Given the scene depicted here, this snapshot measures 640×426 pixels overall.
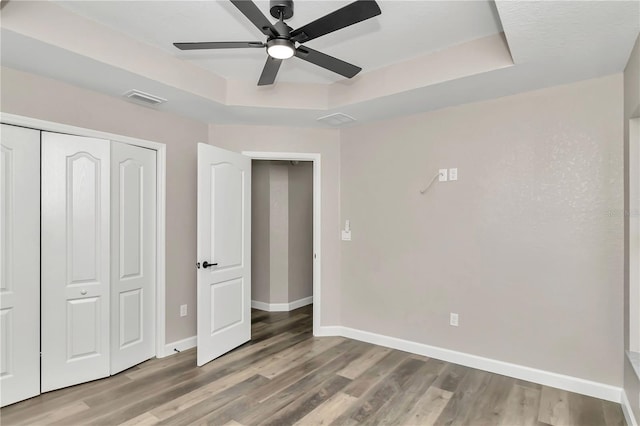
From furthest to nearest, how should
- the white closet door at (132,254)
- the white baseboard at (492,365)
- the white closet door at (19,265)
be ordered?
the white closet door at (132,254) → the white baseboard at (492,365) → the white closet door at (19,265)

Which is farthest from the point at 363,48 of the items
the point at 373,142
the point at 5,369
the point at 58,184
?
the point at 5,369

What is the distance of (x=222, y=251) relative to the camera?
3568mm

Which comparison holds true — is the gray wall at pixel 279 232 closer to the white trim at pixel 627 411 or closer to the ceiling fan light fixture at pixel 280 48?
the ceiling fan light fixture at pixel 280 48

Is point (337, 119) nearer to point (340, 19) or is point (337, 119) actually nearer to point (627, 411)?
point (340, 19)

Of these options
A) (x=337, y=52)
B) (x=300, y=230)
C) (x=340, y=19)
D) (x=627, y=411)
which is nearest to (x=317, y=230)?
(x=300, y=230)

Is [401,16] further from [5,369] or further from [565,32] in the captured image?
[5,369]

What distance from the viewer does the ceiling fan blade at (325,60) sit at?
84.7 inches

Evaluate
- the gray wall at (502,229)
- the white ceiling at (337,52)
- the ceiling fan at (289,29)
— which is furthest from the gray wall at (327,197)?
the ceiling fan at (289,29)

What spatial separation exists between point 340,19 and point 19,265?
2815mm

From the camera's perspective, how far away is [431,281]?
355 centimetres

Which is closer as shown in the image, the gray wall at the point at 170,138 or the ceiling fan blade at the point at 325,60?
the ceiling fan blade at the point at 325,60

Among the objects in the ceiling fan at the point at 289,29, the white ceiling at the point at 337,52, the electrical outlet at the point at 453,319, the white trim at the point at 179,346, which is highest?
the white ceiling at the point at 337,52

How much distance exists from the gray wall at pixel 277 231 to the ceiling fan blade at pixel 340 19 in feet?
11.1

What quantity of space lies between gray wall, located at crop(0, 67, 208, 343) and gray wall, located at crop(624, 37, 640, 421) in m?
3.70
